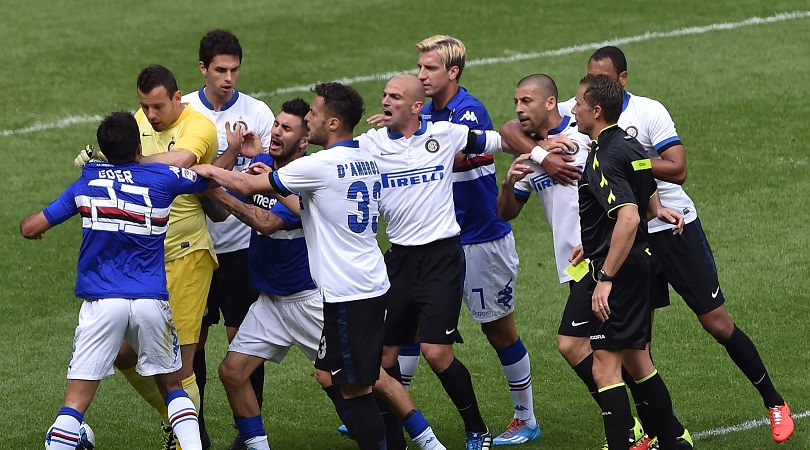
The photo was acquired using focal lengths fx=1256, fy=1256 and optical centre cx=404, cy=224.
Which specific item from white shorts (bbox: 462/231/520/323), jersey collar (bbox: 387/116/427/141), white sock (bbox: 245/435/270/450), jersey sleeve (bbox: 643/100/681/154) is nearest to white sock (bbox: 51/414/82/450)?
white sock (bbox: 245/435/270/450)

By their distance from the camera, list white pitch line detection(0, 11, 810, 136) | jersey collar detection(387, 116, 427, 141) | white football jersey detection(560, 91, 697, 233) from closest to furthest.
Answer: jersey collar detection(387, 116, 427, 141) → white football jersey detection(560, 91, 697, 233) → white pitch line detection(0, 11, 810, 136)

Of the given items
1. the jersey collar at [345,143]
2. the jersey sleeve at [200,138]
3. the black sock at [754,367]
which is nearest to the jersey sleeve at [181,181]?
the jersey sleeve at [200,138]

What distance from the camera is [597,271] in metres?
7.31

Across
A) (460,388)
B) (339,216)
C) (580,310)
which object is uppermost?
(339,216)

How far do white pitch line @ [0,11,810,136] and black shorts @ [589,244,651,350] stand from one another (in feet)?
32.9

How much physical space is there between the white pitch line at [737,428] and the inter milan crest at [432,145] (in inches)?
102

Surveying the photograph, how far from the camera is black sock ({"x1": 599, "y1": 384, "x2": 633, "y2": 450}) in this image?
23.8ft

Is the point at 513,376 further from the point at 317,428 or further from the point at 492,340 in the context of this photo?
the point at 317,428

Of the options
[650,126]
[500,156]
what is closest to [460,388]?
[650,126]

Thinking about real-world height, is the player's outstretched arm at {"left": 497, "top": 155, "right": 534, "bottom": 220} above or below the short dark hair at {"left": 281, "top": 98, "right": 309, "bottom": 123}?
below

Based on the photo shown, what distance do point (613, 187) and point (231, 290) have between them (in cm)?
291

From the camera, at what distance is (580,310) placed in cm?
778

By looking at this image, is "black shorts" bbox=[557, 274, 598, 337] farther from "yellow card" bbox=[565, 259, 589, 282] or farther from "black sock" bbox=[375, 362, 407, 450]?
"black sock" bbox=[375, 362, 407, 450]

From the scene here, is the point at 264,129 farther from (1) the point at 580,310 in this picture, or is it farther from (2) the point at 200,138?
(1) the point at 580,310
